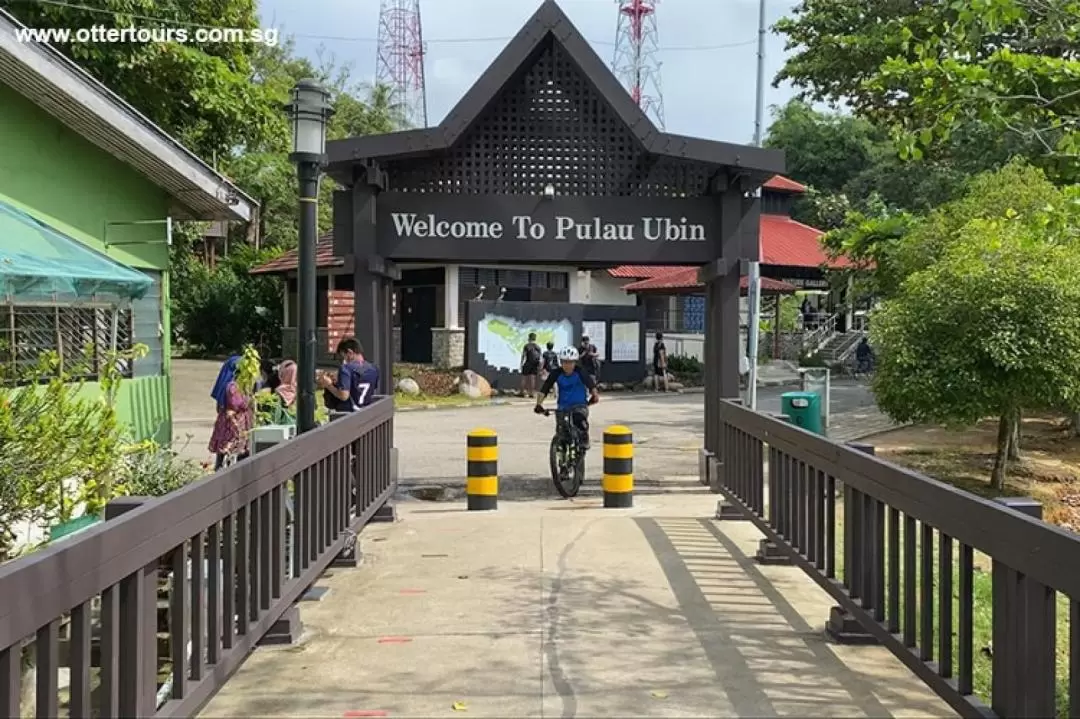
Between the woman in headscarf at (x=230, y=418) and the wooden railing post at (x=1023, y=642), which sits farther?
the woman in headscarf at (x=230, y=418)

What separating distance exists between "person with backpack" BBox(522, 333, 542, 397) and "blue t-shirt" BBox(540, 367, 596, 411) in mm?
13644

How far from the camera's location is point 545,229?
9977 millimetres

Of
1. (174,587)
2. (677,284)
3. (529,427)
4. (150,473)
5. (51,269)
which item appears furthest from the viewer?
(677,284)

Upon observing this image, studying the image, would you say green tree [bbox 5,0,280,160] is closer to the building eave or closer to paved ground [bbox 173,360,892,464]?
the building eave

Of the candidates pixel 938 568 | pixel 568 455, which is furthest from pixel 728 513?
pixel 938 568

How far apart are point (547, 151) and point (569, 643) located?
19.9 feet

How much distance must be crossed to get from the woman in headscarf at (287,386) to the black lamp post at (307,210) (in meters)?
2.43

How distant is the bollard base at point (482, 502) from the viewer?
31.8ft

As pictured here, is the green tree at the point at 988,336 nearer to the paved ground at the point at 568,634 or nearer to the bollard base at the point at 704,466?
the bollard base at the point at 704,466

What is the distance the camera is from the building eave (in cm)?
931

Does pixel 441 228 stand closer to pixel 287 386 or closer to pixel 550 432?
pixel 287 386

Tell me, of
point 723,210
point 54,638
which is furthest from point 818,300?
point 54,638

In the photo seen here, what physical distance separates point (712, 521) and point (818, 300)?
40.4m

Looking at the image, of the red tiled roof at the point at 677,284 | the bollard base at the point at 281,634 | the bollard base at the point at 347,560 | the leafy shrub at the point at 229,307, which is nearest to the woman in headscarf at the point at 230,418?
the bollard base at the point at 347,560
